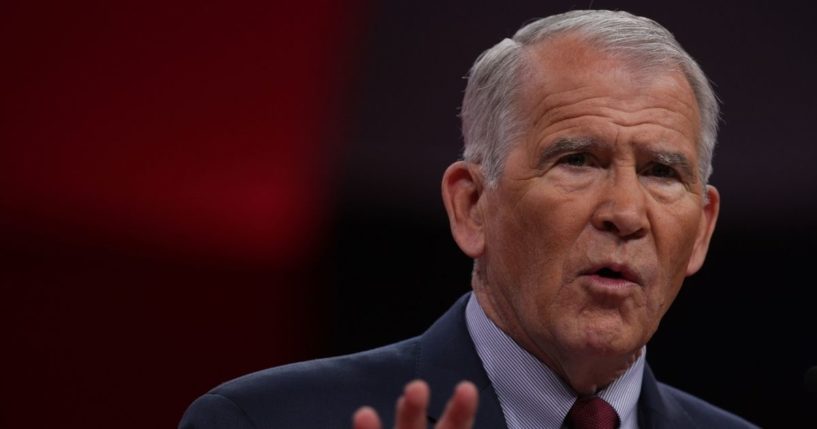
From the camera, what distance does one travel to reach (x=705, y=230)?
8.02 ft

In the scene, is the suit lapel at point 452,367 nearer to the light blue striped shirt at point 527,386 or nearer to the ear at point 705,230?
the light blue striped shirt at point 527,386

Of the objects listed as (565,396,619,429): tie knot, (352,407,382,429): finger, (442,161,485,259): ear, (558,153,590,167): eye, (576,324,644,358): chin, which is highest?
(558,153,590,167): eye

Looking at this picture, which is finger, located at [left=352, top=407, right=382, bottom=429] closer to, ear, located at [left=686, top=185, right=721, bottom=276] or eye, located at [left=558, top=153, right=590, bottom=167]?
eye, located at [left=558, top=153, right=590, bottom=167]

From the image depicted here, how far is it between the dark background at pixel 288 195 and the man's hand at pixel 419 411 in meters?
1.75

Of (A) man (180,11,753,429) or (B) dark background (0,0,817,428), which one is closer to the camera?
(A) man (180,11,753,429)

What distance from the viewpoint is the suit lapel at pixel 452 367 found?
218cm

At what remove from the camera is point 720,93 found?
3.44 meters

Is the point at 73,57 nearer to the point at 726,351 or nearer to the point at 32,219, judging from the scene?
the point at 32,219

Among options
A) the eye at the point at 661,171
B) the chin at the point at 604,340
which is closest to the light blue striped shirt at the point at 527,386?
the chin at the point at 604,340

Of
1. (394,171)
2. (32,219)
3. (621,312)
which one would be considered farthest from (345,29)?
(621,312)

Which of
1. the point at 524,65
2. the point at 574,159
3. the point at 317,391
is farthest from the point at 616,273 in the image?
the point at 317,391

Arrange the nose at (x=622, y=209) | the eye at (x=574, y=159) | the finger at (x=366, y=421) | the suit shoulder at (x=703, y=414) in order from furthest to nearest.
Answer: the suit shoulder at (x=703, y=414)
the eye at (x=574, y=159)
the nose at (x=622, y=209)
the finger at (x=366, y=421)

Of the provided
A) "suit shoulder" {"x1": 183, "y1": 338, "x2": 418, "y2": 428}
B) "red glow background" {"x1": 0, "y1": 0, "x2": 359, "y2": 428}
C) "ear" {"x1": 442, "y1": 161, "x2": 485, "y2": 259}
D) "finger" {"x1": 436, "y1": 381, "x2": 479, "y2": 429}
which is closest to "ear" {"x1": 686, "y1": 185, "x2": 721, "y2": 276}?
"ear" {"x1": 442, "y1": 161, "x2": 485, "y2": 259}

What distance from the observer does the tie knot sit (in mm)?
2219
